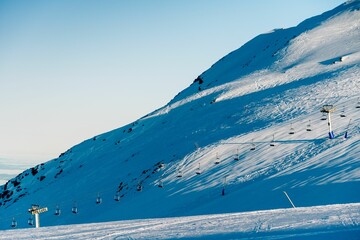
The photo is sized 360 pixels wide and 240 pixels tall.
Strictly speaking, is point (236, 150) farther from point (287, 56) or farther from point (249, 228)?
point (287, 56)

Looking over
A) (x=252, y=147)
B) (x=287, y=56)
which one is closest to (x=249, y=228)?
(x=252, y=147)

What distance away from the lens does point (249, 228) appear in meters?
11.9

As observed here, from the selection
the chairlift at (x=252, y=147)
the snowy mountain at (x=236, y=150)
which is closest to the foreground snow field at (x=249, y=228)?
the snowy mountain at (x=236, y=150)

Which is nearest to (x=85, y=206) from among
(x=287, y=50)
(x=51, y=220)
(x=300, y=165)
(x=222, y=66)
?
(x=51, y=220)

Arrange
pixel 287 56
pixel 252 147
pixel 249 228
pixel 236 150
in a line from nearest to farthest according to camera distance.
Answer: pixel 249 228 < pixel 252 147 < pixel 236 150 < pixel 287 56

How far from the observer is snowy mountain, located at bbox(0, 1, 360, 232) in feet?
99.5

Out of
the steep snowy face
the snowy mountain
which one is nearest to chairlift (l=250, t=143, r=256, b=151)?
the snowy mountain

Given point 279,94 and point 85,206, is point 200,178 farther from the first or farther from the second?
point 279,94

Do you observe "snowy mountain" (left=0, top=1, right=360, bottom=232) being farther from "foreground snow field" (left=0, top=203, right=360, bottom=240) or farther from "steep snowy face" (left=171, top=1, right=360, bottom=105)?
"foreground snow field" (left=0, top=203, right=360, bottom=240)

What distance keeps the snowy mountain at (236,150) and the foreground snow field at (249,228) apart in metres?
12.0

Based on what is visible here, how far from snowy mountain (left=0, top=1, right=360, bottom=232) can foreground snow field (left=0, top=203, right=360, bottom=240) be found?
12.0 meters

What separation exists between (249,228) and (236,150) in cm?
2976

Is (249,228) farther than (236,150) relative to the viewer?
No

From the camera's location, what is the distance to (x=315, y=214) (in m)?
13.0
